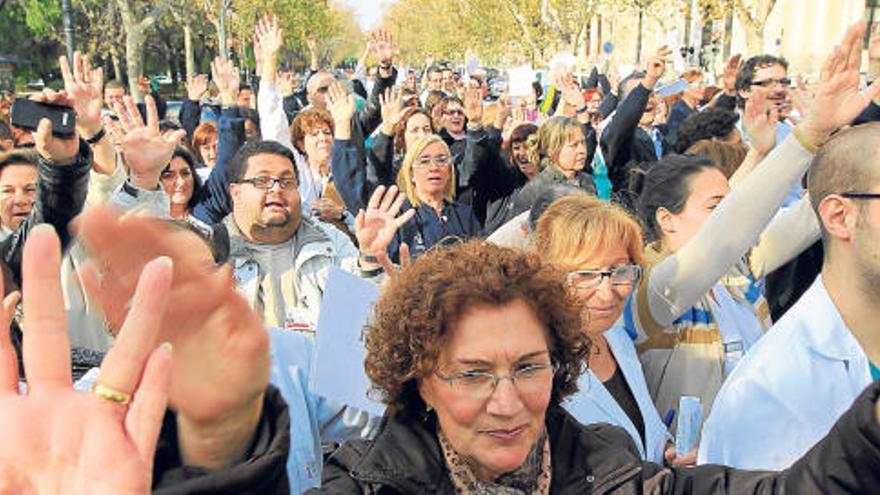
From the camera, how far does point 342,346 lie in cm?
240

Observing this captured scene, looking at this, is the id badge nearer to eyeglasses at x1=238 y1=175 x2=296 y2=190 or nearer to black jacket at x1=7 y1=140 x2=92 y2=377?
eyeglasses at x1=238 y1=175 x2=296 y2=190

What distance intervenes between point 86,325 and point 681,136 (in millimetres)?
4267

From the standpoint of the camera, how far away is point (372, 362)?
2074 millimetres

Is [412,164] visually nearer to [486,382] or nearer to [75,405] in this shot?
[486,382]

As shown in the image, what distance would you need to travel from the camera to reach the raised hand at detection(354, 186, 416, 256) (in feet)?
10.0

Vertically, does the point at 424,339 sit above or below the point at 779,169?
below

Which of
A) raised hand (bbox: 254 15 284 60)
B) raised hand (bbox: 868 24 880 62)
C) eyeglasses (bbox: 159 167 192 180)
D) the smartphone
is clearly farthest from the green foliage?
the smartphone

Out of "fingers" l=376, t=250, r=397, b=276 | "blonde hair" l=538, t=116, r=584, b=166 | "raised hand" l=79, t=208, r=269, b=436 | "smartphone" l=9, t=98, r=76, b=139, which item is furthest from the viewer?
"blonde hair" l=538, t=116, r=584, b=166

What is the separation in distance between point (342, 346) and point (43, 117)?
1.59m

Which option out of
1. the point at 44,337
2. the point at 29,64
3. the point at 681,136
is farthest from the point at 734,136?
the point at 29,64

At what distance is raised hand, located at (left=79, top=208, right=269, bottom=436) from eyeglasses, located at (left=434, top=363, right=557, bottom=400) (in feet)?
1.70

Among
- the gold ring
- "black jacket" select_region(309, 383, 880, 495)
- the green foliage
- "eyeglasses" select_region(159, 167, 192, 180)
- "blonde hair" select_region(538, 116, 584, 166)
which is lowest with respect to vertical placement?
"black jacket" select_region(309, 383, 880, 495)

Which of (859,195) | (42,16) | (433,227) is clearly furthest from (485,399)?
(42,16)

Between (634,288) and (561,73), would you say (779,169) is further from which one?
(561,73)
